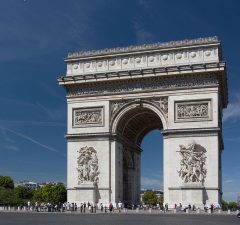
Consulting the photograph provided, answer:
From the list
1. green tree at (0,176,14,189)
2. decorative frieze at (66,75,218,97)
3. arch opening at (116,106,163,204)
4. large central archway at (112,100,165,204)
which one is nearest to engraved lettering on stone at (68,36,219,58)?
decorative frieze at (66,75,218,97)

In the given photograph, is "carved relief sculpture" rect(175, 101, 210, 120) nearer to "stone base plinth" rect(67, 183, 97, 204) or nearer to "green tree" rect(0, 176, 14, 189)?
"stone base plinth" rect(67, 183, 97, 204)

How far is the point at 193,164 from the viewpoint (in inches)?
1734

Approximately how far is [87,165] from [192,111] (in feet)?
35.5

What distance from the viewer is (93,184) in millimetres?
46906

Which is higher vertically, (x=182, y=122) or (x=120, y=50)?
(x=120, y=50)

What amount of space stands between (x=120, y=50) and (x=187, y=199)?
1519 centimetres

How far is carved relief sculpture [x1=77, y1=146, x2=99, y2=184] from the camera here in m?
47.2

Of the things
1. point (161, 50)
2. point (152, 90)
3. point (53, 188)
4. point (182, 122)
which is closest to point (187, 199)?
point (182, 122)

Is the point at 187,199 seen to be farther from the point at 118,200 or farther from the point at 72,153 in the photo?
the point at 72,153

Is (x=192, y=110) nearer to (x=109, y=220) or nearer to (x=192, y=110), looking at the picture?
(x=192, y=110)

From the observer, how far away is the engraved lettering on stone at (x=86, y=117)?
48.4 metres

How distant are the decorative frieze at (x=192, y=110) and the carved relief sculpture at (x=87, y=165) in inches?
334

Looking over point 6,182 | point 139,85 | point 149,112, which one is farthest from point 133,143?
point 6,182

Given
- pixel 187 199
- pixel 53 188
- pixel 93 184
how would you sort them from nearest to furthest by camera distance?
pixel 187 199, pixel 93 184, pixel 53 188
